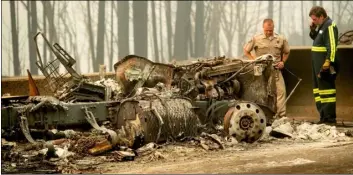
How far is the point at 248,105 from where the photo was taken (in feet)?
22.7

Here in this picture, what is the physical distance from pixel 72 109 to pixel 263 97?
316 cm

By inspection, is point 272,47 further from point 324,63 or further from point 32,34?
point 32,34

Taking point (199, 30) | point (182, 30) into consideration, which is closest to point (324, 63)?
point (182, 30)

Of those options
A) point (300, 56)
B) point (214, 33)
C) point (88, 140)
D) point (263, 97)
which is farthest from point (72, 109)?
point (214, 33)

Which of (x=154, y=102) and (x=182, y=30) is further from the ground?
(x=182, y=30)

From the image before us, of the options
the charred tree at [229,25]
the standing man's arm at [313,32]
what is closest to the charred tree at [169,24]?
the charred tree at [229,25]

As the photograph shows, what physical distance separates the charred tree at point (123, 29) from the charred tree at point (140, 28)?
101 inches

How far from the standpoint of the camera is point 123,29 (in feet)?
122

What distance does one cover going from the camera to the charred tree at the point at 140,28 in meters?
31.4

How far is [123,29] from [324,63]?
29673mm

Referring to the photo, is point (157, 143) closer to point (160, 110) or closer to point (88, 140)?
point (160, 110)

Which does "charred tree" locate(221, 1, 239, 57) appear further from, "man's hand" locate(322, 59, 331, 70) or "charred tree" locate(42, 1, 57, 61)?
"man's hand" locate(322, 59, 331, 70)

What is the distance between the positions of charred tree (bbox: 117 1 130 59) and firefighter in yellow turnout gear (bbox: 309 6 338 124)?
28.3m

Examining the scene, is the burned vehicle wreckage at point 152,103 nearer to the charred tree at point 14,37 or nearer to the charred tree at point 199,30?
the charred tree at point 14,37
